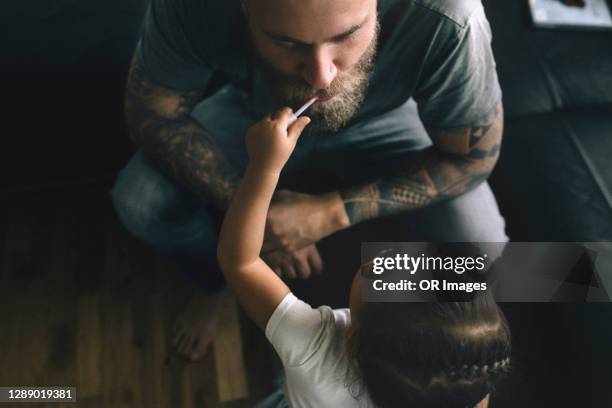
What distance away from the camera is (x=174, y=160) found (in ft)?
3.49

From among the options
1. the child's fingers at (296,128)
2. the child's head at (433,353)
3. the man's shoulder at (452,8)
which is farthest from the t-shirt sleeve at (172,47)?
the child's head at (433,353)

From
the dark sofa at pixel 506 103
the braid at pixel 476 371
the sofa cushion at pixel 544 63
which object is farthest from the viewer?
the sofa cushion at pixel 544 63

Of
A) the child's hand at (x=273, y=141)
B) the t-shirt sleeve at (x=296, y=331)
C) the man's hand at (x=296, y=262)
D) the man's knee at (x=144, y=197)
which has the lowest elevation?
the man's hand at (x=296, y=262)

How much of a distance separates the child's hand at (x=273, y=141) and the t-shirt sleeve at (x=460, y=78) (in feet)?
0.77

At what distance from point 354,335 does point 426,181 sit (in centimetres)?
36

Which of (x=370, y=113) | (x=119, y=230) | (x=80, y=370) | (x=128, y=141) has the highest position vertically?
(x=370, y=113)

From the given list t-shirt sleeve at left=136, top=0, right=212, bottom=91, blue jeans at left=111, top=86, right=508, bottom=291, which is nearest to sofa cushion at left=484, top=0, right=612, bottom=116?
blue jeans at left=111, top=86, right=508, bottom=291

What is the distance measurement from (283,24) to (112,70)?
56 centimetres

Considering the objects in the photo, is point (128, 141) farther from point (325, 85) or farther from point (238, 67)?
point (325, 85)

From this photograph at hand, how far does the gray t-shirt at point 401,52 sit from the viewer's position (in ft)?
2.72

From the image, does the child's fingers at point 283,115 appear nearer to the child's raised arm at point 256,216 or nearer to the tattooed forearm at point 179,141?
the child's raised arm at point 256,216

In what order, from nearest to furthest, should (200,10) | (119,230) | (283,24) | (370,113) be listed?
(283,24)
(200,10)
(370,113)
(119,230)

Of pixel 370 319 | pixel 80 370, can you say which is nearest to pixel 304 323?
pixel 370 319

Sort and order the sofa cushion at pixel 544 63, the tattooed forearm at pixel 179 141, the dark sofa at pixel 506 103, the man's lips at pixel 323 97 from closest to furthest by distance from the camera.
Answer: the man's lips at pixel 323 97 < the tattooed forearm at pixel 179 141 < the dark sofa at pixel 506 103 < the sofa cushion at pixel 544 63
